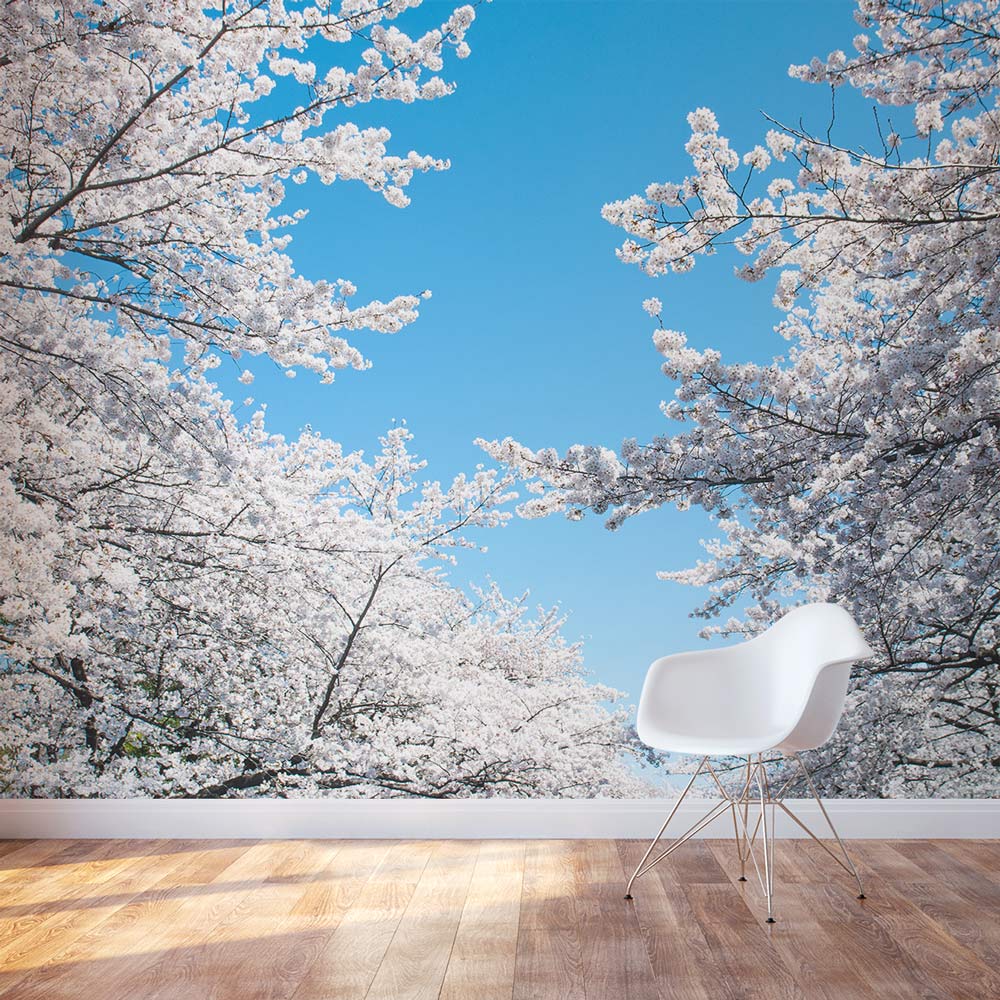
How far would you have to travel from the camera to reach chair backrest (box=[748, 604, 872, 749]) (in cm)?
211

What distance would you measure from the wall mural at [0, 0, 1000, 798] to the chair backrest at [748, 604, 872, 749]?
46 centimetres

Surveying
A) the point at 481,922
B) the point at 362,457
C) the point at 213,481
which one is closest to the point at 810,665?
the point at 481,922

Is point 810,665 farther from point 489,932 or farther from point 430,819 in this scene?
point 430,819

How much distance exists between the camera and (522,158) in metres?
3.25

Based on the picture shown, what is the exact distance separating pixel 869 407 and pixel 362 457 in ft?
5.66

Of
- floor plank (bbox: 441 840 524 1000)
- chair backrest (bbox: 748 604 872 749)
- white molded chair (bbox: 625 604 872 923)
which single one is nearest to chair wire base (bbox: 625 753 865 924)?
white molded chair (bbox: 625 604 872 923)

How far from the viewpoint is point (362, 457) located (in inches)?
127

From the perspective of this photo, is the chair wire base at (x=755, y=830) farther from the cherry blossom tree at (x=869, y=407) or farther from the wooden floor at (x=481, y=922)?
the cherry blossom tree at (x=869, y=407)

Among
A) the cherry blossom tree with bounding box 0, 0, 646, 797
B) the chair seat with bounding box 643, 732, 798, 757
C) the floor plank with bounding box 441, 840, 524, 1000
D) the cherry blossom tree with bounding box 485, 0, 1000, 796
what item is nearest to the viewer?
the floor plank with bounding box 441, 840, 524, 1000

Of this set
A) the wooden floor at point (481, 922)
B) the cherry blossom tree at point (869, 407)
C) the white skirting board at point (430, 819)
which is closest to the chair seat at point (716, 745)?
the wooden floor at point (481, 922)

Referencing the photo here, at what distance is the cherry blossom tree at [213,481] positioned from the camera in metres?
2.82

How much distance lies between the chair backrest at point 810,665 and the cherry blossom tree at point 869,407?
45 centimetres

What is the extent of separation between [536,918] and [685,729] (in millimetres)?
666

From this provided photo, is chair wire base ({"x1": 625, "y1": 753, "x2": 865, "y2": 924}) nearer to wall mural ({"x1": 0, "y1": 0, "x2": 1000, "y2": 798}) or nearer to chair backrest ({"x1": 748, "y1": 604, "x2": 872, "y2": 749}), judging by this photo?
chair backrest ({"x1": 748, "y1": 604, "x2": 872, "y2": 749})
